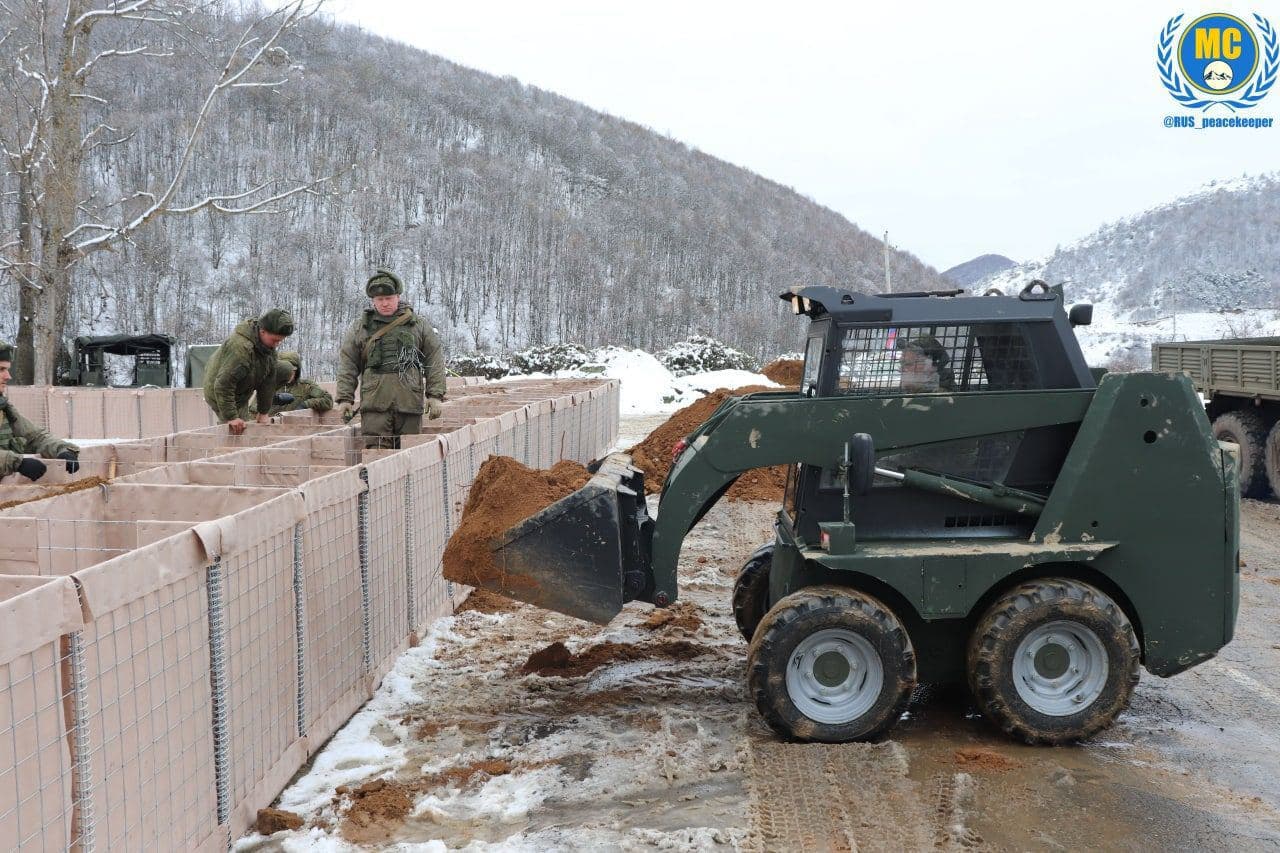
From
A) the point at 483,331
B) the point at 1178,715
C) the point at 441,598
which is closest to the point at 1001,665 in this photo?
the point at 1178,715

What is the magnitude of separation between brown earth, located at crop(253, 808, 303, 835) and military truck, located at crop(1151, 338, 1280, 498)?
11779 millimetres

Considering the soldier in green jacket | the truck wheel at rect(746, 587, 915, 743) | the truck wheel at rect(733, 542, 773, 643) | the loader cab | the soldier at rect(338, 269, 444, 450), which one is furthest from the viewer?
the soldier in green jacket

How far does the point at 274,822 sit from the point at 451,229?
66.2m

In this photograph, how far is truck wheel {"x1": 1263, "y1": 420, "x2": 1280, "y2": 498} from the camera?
516 inches

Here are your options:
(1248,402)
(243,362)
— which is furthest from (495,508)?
(1248,402)

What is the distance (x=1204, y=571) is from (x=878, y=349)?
1.98 meters

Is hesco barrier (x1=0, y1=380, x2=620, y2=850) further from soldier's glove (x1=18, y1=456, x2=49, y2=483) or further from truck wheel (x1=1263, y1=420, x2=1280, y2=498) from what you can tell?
truck wheel (x1=1263, y1=420, x2=1280, y2=498)

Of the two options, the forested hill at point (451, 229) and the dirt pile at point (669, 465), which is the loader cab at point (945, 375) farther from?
the forested hill at point (451, 229)

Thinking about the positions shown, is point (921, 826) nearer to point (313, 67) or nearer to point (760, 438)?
point (760, 438)

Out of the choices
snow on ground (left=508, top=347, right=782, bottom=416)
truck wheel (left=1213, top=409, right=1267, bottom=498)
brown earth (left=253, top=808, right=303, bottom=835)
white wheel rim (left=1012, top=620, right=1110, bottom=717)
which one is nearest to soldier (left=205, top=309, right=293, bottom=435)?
brown earth (left=253, top=808, right=303, bottom=835)

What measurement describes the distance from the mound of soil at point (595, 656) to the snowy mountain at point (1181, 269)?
198 feet

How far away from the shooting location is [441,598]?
294 inches

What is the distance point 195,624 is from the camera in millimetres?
3688

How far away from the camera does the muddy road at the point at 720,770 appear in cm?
421
